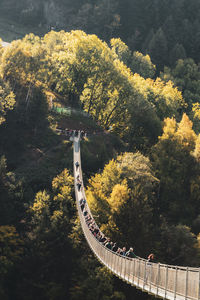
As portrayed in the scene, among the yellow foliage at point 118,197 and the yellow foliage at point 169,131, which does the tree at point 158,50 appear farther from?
the yellow foliage at point 118,197

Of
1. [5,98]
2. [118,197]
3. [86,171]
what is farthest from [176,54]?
[118,197]

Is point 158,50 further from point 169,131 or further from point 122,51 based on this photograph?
point 169,131

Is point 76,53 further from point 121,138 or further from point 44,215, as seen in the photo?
point 44,215

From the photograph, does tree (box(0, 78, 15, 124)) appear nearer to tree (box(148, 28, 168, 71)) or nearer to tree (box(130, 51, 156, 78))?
tree (box(130, 51, 156, 78))

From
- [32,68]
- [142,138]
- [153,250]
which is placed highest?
[32,68]

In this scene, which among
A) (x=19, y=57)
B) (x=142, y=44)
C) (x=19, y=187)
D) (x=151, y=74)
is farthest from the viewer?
(x=142, y=44)

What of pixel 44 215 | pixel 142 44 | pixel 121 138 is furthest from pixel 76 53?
pixel 142 44

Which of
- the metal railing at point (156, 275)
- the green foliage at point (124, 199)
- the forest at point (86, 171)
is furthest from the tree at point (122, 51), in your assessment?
the metal railing at point (156, 275)
